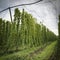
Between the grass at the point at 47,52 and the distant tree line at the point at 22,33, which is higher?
the distant tree line at the point at 22,33

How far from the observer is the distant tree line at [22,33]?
2.61 metres

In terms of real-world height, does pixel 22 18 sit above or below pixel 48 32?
above

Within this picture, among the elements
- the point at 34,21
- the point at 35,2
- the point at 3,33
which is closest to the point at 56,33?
the point at 34,21

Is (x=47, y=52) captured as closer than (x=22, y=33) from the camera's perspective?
Yes

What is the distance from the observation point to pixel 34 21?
8.63 feet

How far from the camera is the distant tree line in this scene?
2605 millimetres

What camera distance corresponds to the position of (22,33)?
265 cm

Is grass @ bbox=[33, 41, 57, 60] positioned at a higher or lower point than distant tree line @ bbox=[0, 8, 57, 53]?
lower

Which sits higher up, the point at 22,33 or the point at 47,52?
the point at 22,33

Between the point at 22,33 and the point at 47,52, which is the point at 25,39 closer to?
the point at 22,33

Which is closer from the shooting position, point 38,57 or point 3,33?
point 38,57

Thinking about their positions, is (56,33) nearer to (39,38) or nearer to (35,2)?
(39,38)

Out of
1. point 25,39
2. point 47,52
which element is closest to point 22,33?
point 25,39

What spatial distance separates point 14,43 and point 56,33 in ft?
1.81
